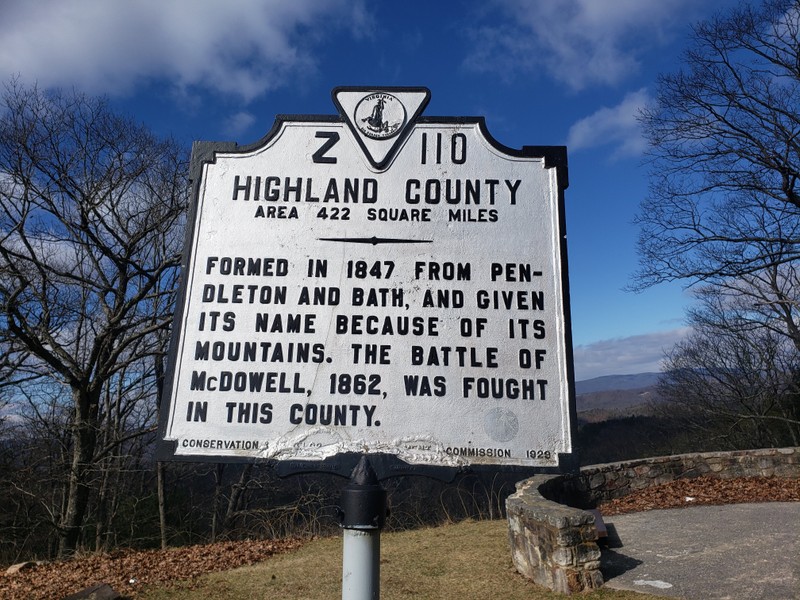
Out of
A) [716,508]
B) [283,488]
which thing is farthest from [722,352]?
[283,488]

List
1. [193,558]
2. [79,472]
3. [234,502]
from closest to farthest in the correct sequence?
1. [193,558]
2. [79,472]
3. [234,502]

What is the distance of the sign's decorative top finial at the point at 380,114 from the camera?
2191 mm

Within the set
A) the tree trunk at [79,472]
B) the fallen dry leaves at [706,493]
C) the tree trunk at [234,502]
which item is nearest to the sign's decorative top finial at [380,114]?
the fallen dry leaves at [706,493]

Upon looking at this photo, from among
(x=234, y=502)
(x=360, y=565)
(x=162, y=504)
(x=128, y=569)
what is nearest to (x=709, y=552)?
(x=360, y=565)

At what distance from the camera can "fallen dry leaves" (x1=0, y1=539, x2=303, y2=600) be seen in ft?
23.2

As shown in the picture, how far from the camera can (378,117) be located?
7.23 ft

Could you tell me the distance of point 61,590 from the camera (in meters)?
6.97

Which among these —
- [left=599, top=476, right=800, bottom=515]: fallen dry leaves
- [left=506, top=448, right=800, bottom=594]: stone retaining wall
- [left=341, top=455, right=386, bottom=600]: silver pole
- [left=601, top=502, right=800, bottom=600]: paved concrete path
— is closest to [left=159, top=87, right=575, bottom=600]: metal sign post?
[left=341, top=455, right=386, bottom=600]: silver pole

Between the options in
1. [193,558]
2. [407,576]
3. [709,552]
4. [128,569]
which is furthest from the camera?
[193,558]

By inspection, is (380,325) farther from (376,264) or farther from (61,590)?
(61,590)

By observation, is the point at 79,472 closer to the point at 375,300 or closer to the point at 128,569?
the point at 128,569

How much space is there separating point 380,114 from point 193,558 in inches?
363

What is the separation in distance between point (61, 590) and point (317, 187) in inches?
304

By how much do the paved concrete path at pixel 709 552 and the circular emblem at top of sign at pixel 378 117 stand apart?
5.91 metres
